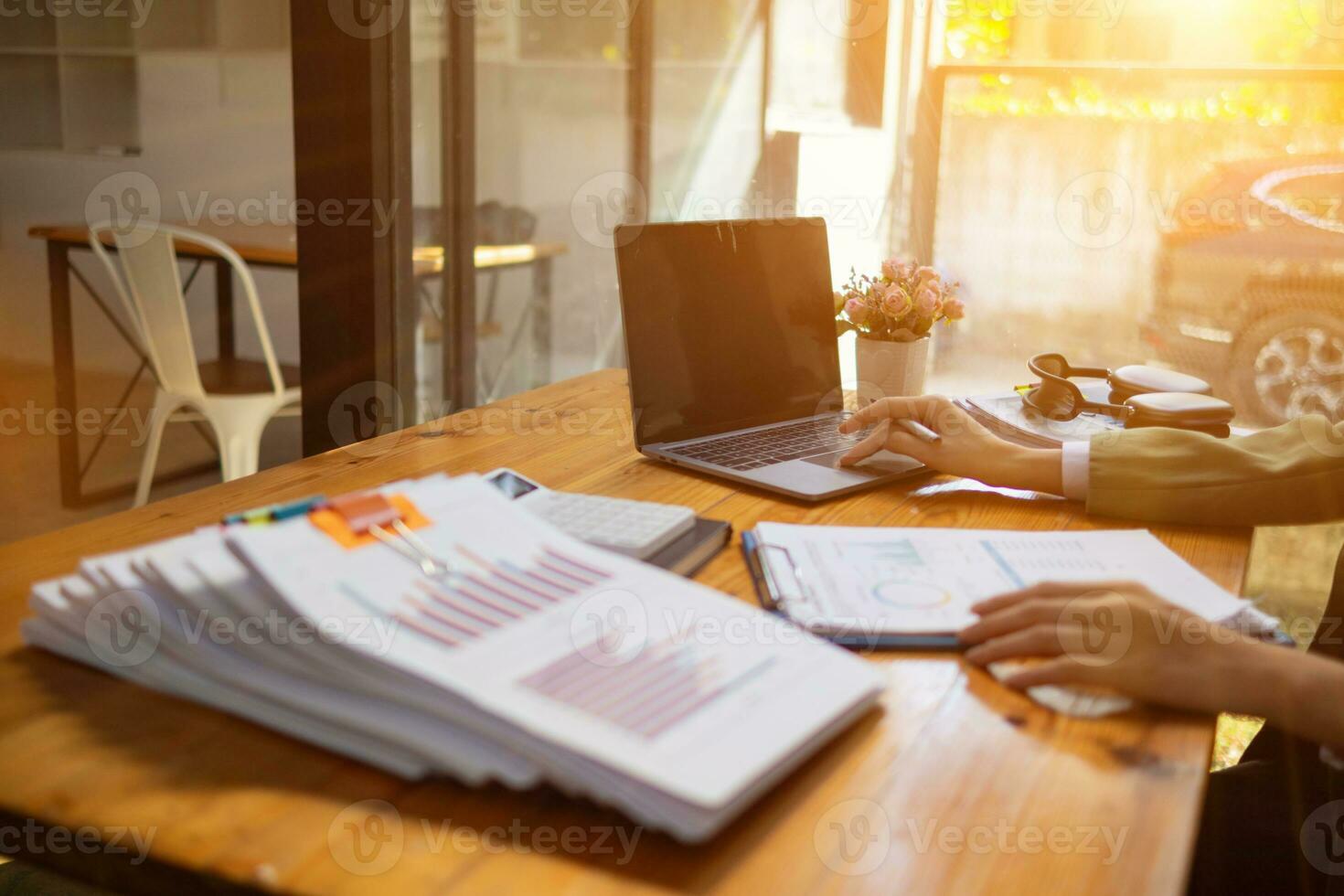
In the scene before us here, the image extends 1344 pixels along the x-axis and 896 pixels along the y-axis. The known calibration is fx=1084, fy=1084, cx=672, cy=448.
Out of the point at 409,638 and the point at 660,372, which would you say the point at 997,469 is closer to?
the point at 660,372

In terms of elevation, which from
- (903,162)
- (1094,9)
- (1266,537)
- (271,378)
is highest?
(1094,9)

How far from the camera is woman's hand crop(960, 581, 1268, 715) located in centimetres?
69

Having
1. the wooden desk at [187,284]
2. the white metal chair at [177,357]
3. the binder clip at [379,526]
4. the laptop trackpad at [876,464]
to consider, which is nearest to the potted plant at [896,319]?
the laptop trackpad at [876,464]

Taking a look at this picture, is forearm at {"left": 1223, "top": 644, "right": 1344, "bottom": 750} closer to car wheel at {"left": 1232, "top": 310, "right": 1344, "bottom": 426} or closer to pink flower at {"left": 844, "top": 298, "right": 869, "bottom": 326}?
pink flower at {"left": 844, "top": 298, "right": 869, "bottom": 326}

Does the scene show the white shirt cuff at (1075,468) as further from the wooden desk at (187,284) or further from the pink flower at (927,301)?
the wooden desk at (187,284)

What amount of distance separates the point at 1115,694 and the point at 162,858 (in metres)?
0.57

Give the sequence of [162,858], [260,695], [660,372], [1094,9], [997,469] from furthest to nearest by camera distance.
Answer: [1094,9] < [660,372] < [997,469] < [260,695] < [162,858]

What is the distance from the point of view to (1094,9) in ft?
8.39

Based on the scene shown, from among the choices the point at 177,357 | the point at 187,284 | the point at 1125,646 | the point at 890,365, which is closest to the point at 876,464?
the point at 890,365

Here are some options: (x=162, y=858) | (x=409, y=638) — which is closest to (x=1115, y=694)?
(x=409, y=638)

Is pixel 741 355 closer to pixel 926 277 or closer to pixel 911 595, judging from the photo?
pixel 926 277

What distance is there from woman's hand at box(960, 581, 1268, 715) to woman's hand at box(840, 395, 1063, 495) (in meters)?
0.42

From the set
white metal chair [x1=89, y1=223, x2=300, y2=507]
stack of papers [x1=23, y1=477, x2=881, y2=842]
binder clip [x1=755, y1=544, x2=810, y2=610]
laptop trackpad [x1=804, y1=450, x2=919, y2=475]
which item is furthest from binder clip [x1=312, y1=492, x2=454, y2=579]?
white metal chair [x1=89, y1=223, x2=300, y2=507]

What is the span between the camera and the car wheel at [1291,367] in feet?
7.98
